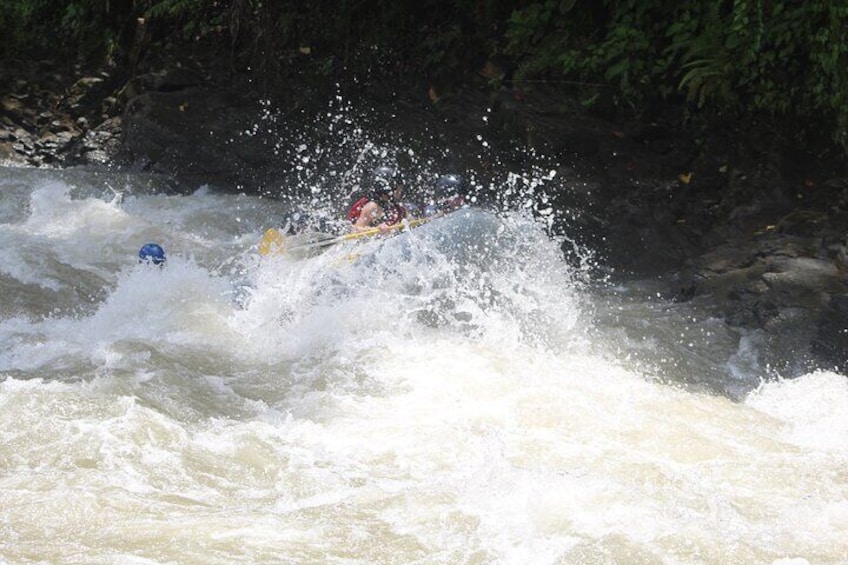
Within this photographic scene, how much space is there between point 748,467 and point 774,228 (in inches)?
152

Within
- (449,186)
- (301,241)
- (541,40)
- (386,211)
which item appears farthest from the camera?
(541,40)

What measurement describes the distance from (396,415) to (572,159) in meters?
5.19

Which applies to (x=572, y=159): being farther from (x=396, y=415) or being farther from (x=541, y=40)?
(x=396, y=415)

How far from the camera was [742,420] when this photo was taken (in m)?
5.91

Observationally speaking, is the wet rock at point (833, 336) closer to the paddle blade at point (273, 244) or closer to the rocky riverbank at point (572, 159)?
the rocky riverbank at point (572, 159)

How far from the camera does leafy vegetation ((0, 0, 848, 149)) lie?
28.9 feet

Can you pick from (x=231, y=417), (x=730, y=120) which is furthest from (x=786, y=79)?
(x=231, y=417)

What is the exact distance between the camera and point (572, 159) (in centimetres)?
1010

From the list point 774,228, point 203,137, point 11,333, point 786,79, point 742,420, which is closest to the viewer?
point 742,420

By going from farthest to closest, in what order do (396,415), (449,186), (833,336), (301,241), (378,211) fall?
(449,186)
(378,211)
(301,241)
(833,336)
(396,415)

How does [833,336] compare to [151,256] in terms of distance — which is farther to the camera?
[151,256]

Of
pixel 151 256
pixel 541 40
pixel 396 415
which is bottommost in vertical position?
pixel 396 415

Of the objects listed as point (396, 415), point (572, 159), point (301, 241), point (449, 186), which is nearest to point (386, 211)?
point (301, 241)

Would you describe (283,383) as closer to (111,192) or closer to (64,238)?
(64,238)
